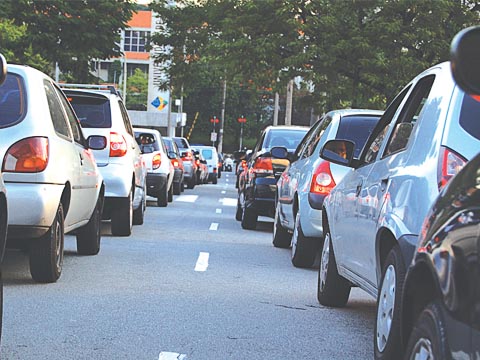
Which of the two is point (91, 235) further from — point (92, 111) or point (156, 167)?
point (156, 167)

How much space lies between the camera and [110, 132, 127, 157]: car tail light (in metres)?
13.2

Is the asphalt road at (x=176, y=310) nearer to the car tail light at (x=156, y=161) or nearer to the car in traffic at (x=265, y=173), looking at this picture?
the car in traffic at (x=265, y=173)

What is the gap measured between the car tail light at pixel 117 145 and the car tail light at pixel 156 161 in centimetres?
799

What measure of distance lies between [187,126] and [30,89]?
111 meters

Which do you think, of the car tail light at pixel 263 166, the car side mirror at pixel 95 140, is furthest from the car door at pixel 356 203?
the car tail light at pixel 263 166

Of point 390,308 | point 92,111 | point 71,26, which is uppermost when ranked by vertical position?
point 71,26

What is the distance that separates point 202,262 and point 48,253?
9.31 ft

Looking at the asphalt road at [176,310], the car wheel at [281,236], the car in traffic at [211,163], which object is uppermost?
the asphalt road at [176,310]

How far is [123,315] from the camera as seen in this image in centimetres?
733

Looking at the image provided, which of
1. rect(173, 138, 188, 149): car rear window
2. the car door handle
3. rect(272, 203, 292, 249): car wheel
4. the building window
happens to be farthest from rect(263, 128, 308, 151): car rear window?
the building window

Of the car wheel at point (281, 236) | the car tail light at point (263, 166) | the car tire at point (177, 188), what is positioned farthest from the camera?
the car tire at point (177, 188)

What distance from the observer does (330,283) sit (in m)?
8.07

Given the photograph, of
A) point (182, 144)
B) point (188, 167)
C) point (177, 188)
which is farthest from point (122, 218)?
point (182, 144)

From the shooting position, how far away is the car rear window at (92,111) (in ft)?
43.2
